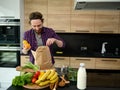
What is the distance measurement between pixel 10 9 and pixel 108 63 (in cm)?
190

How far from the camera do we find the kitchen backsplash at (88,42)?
3.88 meters

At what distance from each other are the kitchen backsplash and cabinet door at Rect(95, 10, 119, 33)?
31 cm

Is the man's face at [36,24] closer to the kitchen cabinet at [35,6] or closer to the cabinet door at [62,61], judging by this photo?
the cabinet door at [62,61]

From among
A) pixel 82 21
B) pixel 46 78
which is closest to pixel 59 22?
pixel 82 21

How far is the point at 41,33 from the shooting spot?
209cm

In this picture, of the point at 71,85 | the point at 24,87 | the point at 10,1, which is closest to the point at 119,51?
the point at 10,1

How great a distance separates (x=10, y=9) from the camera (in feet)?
11.3

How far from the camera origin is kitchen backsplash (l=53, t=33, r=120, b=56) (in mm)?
3881

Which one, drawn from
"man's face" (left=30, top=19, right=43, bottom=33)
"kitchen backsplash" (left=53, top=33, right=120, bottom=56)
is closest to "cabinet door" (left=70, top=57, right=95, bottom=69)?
"kitchen backsplash" (left=53, top=33, right=120, bottom=56)

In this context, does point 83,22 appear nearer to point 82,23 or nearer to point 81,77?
point 82,23

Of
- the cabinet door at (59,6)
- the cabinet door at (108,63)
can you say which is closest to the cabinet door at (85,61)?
the cabinet door at (108,63)

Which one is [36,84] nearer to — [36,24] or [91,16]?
[36,24]

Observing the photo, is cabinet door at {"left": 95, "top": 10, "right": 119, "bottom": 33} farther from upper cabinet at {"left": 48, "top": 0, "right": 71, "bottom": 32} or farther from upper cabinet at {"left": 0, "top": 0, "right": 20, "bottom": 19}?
upper cabinet at {"left": 0, "top": 0, "right": 20, "bottom": 19}

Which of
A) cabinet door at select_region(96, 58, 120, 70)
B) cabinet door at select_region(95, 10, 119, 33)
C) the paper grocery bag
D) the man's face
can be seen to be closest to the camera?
the paper grocery bag
